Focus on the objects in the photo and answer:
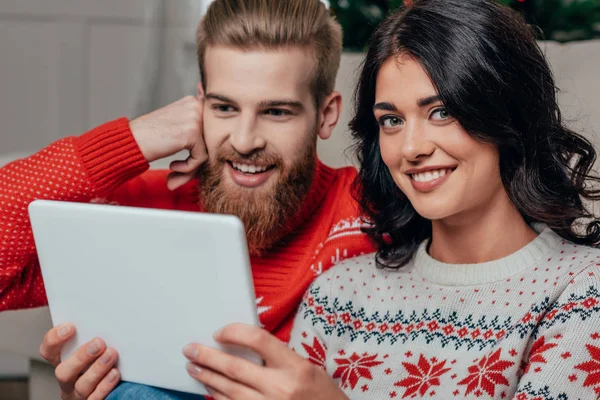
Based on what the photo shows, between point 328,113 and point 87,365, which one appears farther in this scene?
point 328,113

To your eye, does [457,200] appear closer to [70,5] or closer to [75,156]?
[75,156]

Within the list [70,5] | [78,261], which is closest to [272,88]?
[78,261]

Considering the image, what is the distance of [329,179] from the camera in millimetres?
1684

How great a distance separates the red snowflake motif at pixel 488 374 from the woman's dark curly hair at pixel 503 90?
238 mm

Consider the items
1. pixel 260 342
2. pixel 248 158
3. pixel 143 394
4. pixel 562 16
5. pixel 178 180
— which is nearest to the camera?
pixel 260 342

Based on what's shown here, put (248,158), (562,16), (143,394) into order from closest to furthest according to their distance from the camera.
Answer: (143,394) → (248,158) → (562,16)

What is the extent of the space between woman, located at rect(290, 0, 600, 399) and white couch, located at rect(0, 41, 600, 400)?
1.03ft

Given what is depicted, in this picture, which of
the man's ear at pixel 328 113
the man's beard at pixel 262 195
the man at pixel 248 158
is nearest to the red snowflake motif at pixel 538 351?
the man at pixel 248 158

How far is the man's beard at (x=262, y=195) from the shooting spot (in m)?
1.53

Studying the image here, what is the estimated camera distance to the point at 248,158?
150cm

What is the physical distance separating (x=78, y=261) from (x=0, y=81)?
257 cm

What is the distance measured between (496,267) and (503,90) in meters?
0.27

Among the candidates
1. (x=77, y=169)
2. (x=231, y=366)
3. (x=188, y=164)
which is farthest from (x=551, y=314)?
(x=77, y=169)

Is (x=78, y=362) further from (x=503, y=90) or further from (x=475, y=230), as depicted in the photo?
(x=503, y=90)
